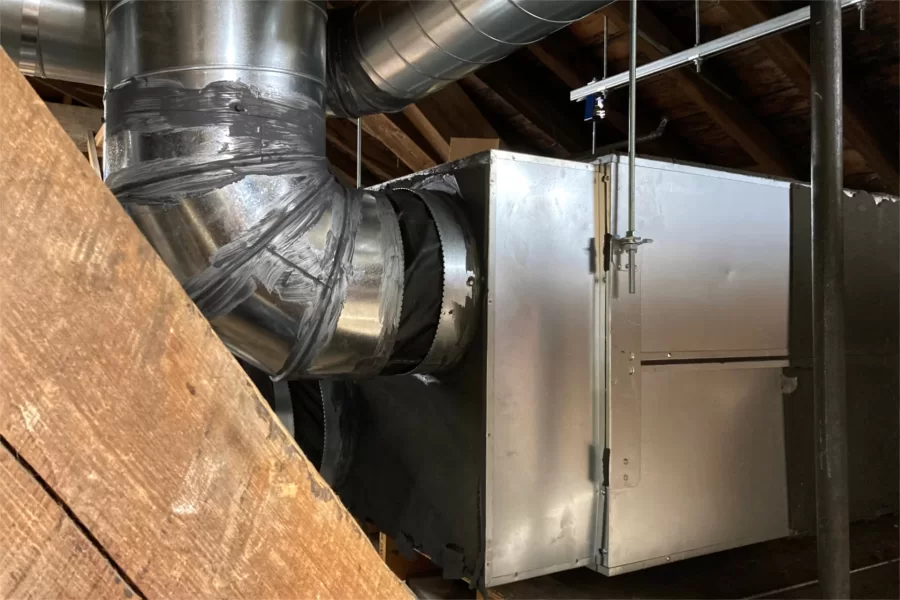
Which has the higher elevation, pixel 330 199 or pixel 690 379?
pixel 330 199

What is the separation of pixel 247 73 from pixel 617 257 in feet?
2.91

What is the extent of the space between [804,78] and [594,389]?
1.81 meters

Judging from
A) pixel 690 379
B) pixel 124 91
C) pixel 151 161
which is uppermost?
pixel 124 91

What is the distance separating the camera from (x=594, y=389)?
148 cm

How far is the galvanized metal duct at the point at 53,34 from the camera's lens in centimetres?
132

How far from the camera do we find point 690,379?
5.24ft

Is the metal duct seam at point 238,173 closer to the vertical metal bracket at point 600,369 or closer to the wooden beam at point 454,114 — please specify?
the vertical metal bracket at point 600,369

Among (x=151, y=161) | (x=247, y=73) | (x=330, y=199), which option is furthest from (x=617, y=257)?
(x=151, y=161)

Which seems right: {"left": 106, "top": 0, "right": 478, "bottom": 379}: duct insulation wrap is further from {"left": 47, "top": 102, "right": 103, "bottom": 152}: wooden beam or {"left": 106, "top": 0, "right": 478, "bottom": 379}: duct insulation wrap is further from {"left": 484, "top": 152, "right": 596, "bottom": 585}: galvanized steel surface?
{"left": 47, "top": 102, "right": 103, "bottom": 152}: wooden beam

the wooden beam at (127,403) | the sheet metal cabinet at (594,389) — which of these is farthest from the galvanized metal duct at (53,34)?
the wooden beam at (127,403)

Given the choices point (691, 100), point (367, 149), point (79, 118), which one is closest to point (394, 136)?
point (367, 149)

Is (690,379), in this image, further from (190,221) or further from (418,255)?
(190,221)

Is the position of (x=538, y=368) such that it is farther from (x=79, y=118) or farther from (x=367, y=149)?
(x=79, y=118)

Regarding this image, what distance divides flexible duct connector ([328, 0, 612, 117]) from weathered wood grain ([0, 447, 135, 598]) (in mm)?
1118
